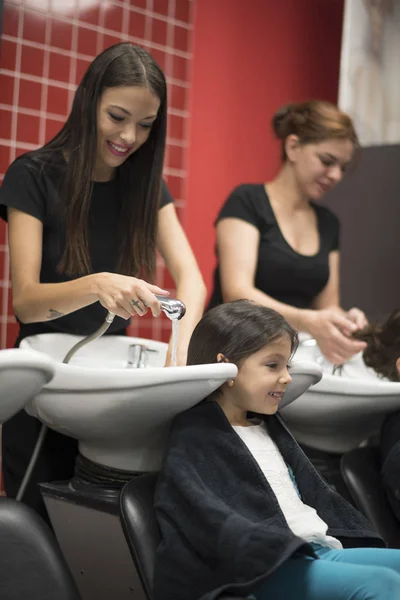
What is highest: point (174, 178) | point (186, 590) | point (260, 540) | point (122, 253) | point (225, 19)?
point (225, 19)

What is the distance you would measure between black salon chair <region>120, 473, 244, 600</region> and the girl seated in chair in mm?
33

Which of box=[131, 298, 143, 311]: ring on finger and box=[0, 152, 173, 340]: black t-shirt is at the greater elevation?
box=[0, 152, 173, 340]: black t-shirt

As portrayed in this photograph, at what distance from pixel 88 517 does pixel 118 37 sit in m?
2.02

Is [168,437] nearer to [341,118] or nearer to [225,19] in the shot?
[341,118]

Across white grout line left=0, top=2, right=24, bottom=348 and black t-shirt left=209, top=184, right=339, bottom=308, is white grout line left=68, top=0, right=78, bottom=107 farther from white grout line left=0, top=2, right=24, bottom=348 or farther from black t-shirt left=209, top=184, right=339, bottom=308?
black t-shirt left=209, top=184, right=339, bottom=308

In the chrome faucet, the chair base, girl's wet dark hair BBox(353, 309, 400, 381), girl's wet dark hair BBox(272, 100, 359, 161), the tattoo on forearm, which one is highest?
girl's wet dark hair BBox(272, 100, 359, 161)

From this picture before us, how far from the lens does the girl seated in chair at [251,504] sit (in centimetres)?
142

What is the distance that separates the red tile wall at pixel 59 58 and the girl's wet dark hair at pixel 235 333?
1.31 m

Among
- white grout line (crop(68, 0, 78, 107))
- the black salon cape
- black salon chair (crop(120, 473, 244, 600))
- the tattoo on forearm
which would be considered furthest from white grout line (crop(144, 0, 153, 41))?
black salon chair (crop(120, 473, 244, 600))

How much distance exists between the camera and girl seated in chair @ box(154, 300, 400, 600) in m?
1.42

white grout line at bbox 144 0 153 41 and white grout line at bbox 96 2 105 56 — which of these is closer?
white grout line at bbox 96 2 105 56

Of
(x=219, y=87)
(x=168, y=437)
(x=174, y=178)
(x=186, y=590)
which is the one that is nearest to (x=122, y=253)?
(x=168, y=437)

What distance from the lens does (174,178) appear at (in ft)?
Result: 11.1

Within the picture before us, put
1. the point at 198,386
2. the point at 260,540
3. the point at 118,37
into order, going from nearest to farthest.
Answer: the point at 260,540 < the point at 198,386 < the point at 118,37
